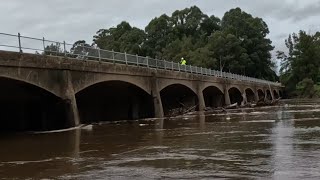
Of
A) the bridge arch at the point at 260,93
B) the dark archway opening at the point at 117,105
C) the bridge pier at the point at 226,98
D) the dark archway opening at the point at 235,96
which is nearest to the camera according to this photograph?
the dark archway opening at the point at 117,105

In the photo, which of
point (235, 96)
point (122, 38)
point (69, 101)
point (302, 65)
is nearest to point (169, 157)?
point (69, 101)

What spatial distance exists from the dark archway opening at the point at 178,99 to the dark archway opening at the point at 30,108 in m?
21.3

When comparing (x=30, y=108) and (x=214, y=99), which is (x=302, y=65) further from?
(x=30, y=108)

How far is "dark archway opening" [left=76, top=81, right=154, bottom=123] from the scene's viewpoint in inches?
1352

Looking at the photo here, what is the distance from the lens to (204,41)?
395 feet

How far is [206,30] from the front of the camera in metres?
132

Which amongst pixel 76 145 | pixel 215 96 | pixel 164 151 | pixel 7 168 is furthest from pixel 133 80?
pixel 215 96

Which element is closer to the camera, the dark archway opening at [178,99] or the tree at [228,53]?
the dark archway opening at [178,99]

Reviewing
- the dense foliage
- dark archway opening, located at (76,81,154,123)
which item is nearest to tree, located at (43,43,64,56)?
dark archway opening, located at (76,81,154,123)

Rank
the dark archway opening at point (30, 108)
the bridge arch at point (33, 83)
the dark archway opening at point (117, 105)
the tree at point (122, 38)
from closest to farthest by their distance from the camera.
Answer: the bridge arch at point (33, 83)
the dark archway opening at point (30, 108)
the dark archway opening at point (117, 105)
the tree at point (122, 38)

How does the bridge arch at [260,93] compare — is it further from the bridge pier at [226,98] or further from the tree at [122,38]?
the tree at [122,38]

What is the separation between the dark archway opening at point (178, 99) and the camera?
155 ft

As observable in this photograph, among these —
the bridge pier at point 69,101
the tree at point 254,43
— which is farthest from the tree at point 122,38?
the bridge pier at point 69,101

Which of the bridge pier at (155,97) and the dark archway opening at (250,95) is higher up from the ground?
the dark archway opening at (250,95)
